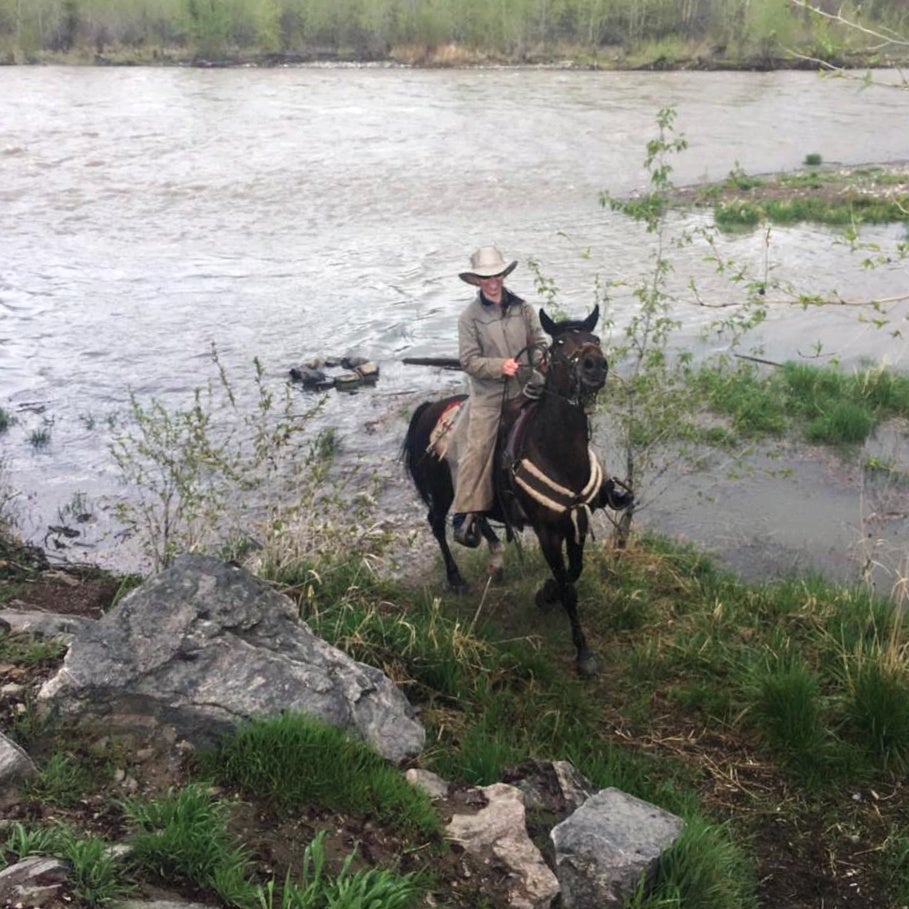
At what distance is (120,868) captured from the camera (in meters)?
3.84

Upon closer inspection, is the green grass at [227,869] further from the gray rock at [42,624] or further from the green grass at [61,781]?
the gray rock at [42,624]

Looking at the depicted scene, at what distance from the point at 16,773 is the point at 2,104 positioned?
38972mm

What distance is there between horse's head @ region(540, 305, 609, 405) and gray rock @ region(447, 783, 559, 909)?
287 cm

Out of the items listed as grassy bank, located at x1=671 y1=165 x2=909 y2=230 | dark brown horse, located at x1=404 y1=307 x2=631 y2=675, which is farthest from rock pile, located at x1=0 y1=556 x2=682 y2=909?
grassy bank, located at x1=671 y1=165 x2=909 y2=230

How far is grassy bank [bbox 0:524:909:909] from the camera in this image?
4.29m

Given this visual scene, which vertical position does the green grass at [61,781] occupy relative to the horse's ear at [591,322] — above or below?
below

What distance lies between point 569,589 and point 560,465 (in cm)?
91

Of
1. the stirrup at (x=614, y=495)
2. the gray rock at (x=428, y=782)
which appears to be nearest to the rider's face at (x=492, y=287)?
the stirrup at (x=614, y=495)

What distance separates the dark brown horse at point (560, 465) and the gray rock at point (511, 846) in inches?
107

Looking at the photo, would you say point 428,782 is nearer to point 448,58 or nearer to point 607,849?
point 607,849

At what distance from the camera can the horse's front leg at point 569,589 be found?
745 centimetres

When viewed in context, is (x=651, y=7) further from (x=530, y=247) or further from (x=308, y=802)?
(x=308, y=802)

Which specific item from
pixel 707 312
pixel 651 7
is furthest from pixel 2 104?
pixel 651 7

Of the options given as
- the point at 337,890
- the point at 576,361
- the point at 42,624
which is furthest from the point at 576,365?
the point at 337,890
